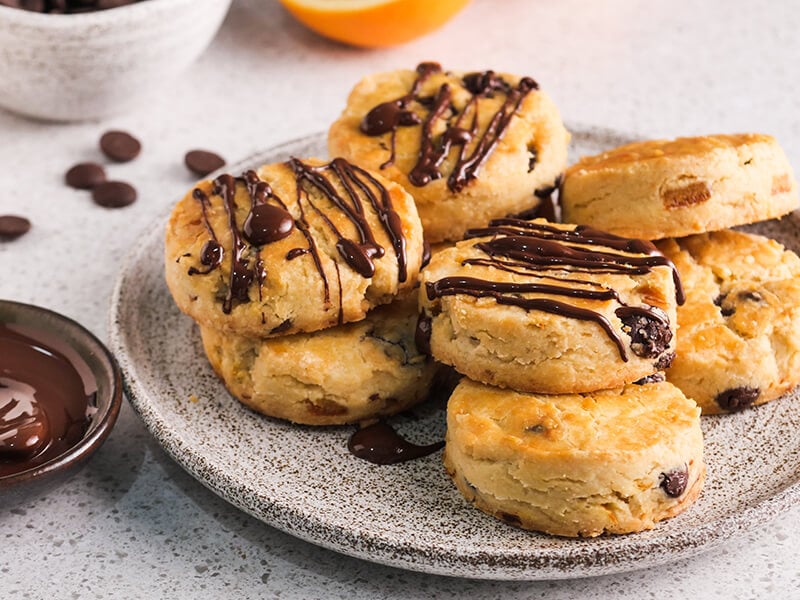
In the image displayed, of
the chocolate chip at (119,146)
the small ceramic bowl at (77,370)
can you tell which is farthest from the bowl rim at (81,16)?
the small ceramic bowl at (77,370)

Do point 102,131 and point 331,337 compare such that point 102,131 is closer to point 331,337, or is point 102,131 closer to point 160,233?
point 160,233

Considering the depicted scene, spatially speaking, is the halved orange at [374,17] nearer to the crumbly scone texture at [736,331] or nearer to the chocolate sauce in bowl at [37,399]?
the crumbly scone texture at [736,331]

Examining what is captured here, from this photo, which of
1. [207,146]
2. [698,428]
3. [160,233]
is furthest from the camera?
[207,146]

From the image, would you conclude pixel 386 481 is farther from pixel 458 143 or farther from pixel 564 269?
pixel 458 143

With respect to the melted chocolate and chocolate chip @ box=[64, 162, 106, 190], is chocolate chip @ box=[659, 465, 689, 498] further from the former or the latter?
Result: chocolate chip @ box=[64, 162, 106, 190]

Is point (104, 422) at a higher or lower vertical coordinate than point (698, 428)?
lower

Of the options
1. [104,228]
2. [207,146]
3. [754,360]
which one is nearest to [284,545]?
[754,360]
